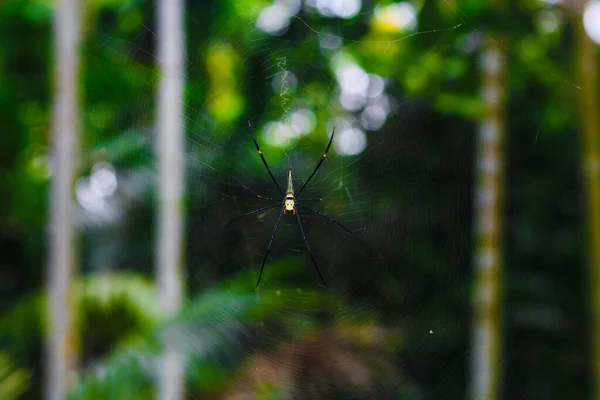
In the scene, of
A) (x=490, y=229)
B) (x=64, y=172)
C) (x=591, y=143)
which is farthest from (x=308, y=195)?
(x=64, y=172)

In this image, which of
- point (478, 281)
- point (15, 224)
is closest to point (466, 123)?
point (478, 281)

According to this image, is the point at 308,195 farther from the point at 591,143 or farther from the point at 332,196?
the point at 591,143

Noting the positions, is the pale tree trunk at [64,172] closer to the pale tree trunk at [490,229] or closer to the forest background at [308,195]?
the forest background at [308,195]

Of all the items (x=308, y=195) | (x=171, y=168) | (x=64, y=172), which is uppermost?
(x=171, y=168)

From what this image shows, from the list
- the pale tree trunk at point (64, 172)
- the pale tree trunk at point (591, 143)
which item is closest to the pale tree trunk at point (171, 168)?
the pale tree trunk at point (64, 172)

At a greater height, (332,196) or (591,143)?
(591,143)

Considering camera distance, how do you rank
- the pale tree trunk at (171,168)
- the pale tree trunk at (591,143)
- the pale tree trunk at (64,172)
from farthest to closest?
the pale tree trunk at (171,168) < the pale tree trunk at (64,172) < the pale tree trunk at (591,143)
